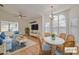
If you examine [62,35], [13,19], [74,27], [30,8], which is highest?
[30,8]

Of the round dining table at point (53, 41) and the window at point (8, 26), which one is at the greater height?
the window at point (8, 26)

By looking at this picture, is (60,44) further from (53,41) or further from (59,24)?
(59,24)

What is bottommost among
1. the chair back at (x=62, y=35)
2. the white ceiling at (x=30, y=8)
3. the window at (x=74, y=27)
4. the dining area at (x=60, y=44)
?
the dining area at (x=60, y=44)

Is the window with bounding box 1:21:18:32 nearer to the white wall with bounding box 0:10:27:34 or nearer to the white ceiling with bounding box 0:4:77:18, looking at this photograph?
the white wall with bounding box 0:10:27:34

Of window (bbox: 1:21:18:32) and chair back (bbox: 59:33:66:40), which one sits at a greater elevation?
window (bbox: 1:21:18:32)

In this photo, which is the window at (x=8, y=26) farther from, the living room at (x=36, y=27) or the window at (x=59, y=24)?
the window at (x=59, y=24)

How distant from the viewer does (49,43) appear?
1405mm

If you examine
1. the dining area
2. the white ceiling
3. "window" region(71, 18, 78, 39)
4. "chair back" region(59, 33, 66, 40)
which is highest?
the white ceiling

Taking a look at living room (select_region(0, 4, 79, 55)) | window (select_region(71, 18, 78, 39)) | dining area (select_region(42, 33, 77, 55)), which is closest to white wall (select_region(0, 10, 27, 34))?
living room (select_region(0, 4, 79, 55))

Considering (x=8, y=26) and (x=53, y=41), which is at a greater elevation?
(x=8, y=26)

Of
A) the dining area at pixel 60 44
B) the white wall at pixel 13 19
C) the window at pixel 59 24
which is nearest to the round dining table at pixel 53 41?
the dining area at pixel 60 44

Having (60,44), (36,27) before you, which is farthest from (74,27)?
(36,27)

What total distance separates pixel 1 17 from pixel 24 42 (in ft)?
1.48
